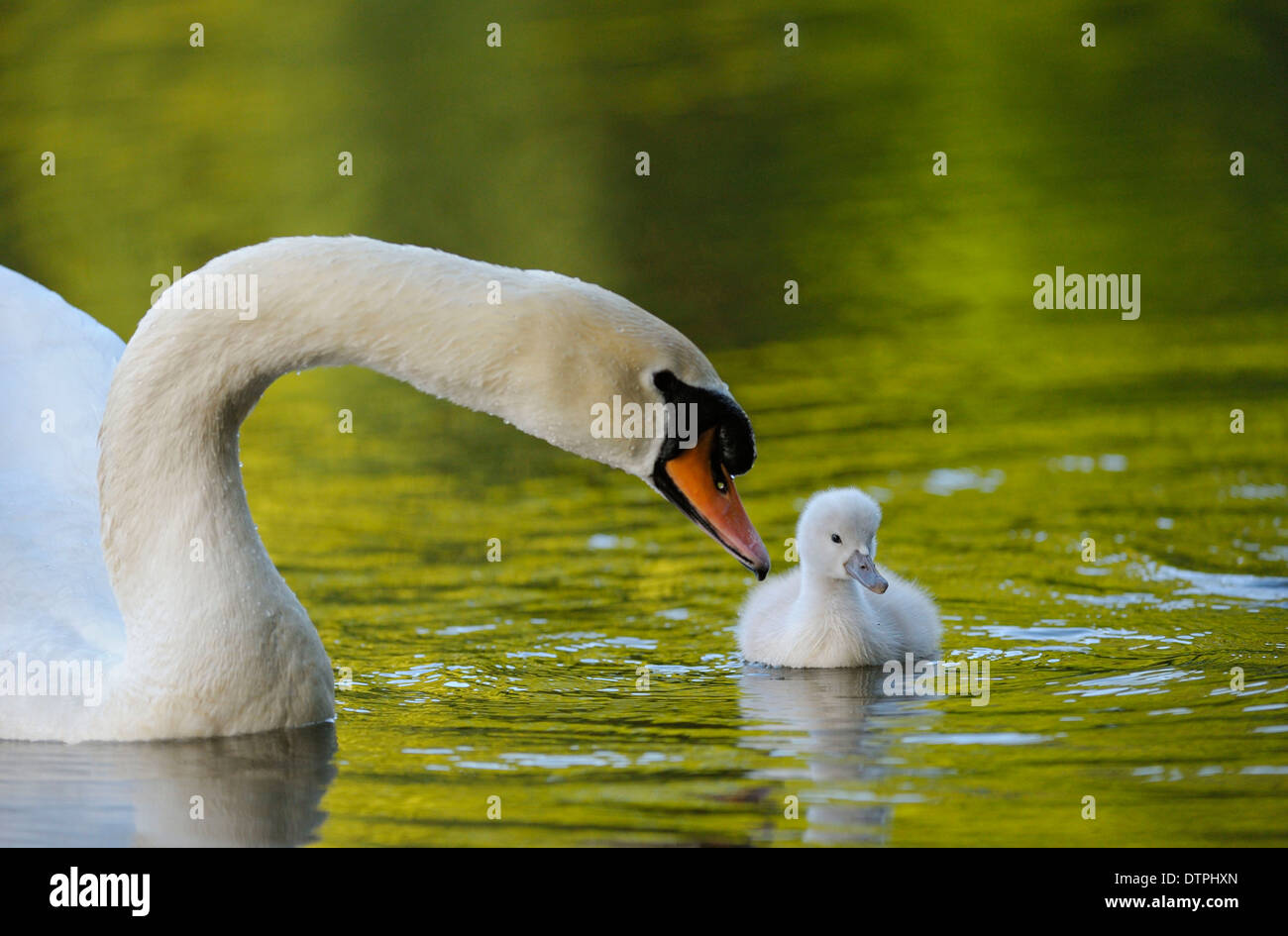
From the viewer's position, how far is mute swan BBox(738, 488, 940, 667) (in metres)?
7.88

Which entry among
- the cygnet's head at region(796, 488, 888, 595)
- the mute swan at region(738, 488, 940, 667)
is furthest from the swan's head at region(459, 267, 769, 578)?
the cygnet's head at region(796, 488, 888, 595)

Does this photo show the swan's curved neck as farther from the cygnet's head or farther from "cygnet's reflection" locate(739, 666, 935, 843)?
the cygnet's head

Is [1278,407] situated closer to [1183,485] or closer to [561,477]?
[1183,485]

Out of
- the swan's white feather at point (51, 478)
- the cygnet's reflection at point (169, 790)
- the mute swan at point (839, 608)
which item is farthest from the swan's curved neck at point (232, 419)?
the mute swan at point (839, 608)

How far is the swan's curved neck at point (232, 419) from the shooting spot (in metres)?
5.80

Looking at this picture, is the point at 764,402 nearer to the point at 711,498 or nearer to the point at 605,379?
the point at 711,498

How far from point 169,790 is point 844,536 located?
291cm

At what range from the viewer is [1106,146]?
1894 centimetres

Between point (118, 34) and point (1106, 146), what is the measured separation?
40.1 ft

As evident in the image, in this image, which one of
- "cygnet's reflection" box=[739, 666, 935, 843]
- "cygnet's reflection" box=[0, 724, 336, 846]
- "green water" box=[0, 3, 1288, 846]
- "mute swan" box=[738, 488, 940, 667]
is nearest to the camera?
"cygnet's reflection" box=[739, 666, 935, 843]

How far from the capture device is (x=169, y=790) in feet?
20.1

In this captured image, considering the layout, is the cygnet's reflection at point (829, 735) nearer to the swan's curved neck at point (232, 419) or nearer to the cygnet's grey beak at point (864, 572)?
the cygnet's grey beak at point (864, 572)

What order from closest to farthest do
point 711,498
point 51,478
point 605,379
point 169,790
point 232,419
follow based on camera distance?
point 605,379
point 711,498
point 169,790
point 232,419
point 51,478

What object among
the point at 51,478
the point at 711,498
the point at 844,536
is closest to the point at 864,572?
the point at 844,536
